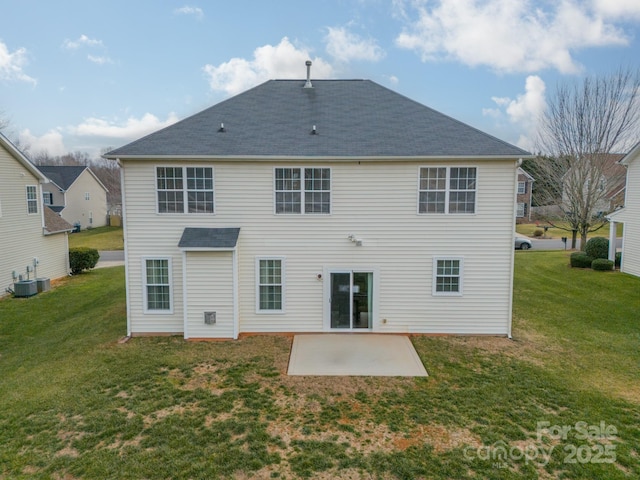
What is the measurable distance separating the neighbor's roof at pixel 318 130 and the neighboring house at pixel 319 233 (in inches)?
3.1

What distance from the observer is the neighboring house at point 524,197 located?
4417cm

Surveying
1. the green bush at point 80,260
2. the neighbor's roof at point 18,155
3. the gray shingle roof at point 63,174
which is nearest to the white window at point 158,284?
the neighbor's roof at point 18,155

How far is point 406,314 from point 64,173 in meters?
45.2

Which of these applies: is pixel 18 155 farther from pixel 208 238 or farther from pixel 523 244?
pixel 523 244

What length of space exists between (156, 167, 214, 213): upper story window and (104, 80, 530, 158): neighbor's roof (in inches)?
22.5

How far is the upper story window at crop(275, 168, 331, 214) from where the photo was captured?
11.1 meters

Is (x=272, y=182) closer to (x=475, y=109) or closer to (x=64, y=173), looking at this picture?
(x=475, y=109)

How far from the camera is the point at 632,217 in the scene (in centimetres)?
1866

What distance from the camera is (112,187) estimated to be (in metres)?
51.6

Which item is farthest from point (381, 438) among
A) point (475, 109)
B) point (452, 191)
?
point (475, 109)

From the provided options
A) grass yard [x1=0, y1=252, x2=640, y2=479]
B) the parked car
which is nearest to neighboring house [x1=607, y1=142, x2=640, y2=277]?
grass yard [x1=0, y1=252, x2=640, y2=479]

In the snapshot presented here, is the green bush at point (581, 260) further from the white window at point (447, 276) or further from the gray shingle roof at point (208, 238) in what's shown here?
the gray shingle roof at point (208, 238)

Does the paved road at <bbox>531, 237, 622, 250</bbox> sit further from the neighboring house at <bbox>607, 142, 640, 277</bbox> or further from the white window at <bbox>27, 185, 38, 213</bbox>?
the white window at <bbox>27, 185, 38, 213</bbox>

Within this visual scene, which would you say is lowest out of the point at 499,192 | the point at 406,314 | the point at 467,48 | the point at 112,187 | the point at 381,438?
the point at 381,438
